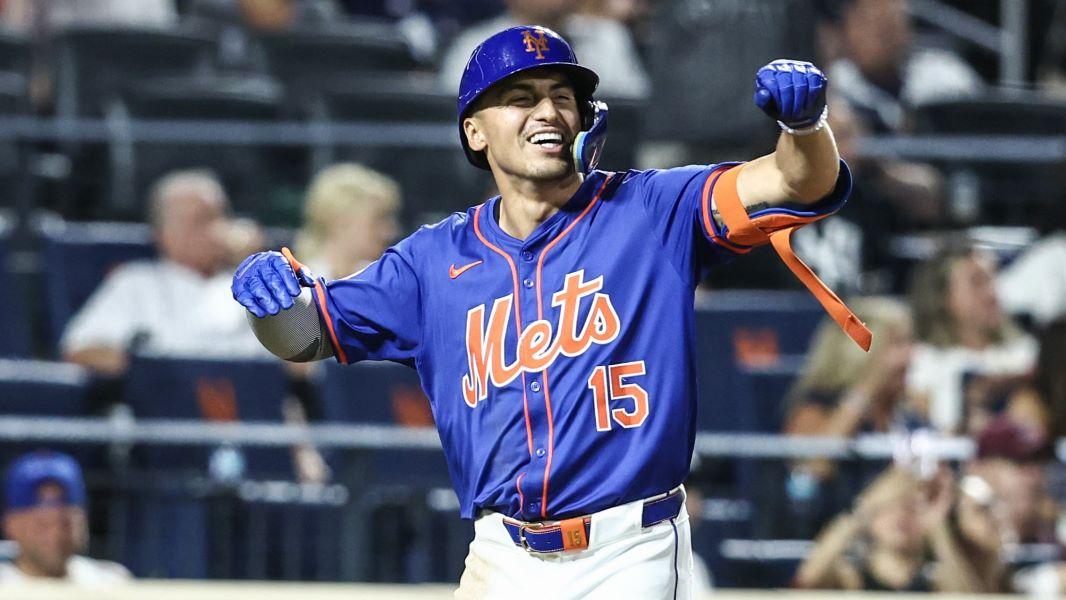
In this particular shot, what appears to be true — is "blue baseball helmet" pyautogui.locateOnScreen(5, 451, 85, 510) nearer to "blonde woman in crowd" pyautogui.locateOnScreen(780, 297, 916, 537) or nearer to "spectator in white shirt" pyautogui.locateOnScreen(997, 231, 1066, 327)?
"blonde woman in crowd" pyautogui.locateOnScreen(780, 297, 916, 537)

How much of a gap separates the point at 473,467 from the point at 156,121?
4.53 meters

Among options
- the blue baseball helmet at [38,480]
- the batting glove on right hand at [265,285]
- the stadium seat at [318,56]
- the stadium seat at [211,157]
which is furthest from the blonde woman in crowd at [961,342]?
the batting glove on right hand at [265,285]

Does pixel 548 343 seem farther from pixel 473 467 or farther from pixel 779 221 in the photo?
pixel 779 221

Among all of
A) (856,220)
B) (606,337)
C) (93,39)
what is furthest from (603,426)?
(93,39)

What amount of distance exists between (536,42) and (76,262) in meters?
4.15

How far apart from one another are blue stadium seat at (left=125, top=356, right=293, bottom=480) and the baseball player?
2715mm

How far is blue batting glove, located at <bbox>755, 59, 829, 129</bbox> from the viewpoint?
9.68 feet

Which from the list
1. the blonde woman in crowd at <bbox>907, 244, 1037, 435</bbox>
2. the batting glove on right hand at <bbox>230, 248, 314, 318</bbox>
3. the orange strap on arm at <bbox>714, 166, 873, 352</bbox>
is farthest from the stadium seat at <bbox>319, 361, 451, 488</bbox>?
the orange strap on arm at <bbox>714, 166, 873, 352</bbox>

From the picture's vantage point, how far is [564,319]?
3359mm

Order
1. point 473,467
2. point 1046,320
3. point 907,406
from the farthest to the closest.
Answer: point 1046,320, point 907,406, point 473,467

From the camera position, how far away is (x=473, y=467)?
343 cm

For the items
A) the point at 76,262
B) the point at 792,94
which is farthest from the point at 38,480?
the point at 792,94

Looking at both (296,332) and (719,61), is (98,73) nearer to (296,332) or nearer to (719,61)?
(719,61)

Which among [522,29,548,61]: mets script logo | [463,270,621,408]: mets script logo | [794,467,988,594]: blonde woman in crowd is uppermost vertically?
[522,29,548,61]: mets script logo
